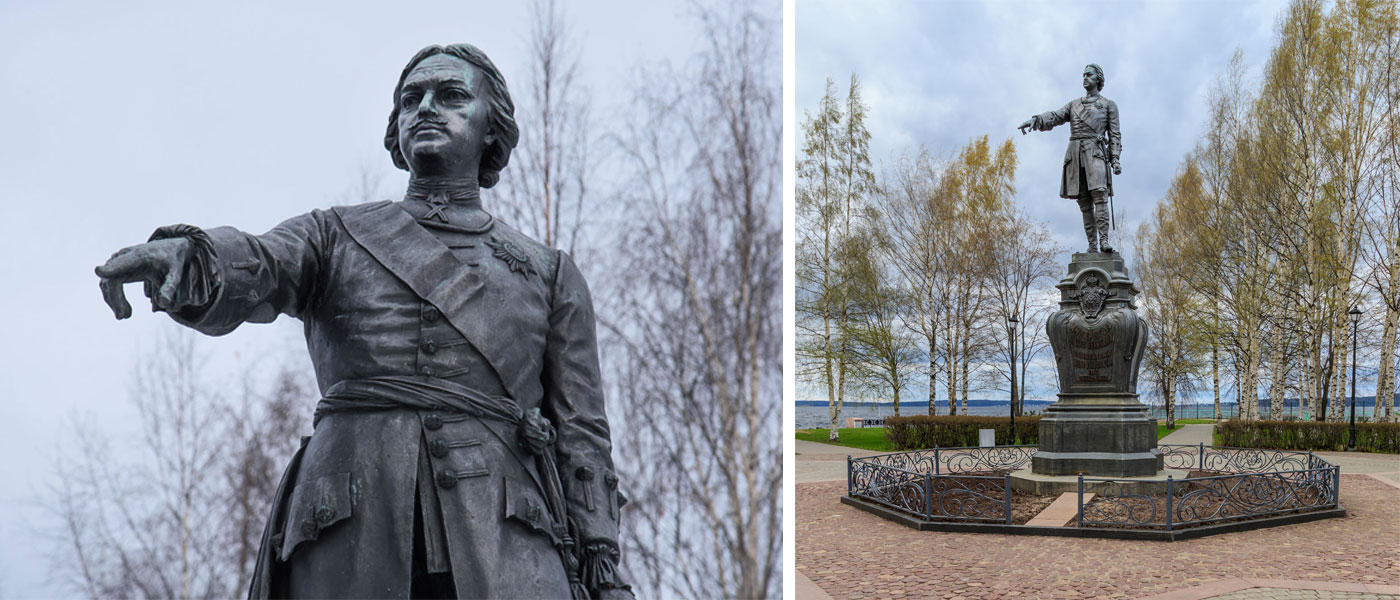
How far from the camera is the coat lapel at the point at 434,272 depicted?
2.45 meters

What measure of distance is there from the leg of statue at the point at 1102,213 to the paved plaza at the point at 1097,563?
425 centimetres

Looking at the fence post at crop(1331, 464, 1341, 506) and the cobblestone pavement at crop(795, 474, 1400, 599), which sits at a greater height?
the fence post at crop(1331, 464, 1341, 506)

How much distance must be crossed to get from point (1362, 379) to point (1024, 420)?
9.13 metres

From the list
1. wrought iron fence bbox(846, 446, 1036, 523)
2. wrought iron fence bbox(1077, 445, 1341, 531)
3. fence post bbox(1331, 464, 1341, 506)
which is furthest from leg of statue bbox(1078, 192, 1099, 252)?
fence post bbox(1331, 464, 1341, 506)

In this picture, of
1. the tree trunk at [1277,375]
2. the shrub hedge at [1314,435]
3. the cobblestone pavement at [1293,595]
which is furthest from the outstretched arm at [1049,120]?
the tree trunk at [1277,375]

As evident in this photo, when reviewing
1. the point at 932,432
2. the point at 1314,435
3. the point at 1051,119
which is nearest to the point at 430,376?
the point at 1051,119

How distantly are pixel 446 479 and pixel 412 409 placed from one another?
209 millimetres

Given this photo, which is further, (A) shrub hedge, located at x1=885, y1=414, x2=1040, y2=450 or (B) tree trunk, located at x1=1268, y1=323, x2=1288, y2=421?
(B) tree trunk, located at x1=1268, y1=323, x2=1288, y2=421

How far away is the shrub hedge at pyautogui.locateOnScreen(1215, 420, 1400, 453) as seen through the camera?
65.3 ft

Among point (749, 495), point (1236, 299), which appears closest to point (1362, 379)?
point (1236, 299)

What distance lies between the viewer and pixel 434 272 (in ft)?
8.16

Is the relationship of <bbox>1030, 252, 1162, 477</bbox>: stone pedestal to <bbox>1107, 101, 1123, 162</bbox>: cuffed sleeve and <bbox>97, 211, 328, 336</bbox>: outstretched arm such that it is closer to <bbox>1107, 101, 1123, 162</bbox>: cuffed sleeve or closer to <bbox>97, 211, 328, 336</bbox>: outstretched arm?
<bbox>1107, 101, 1123, 162</bbox>: cuffed sleeve

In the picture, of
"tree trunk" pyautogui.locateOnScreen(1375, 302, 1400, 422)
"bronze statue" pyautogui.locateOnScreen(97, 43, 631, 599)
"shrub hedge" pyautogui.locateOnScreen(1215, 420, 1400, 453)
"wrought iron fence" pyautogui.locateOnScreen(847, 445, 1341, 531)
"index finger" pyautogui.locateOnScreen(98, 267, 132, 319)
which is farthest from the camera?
"tree trunk" pyautogui.locateOnScreen(1375, 302, 1400, 422)

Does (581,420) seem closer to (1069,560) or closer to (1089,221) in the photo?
(1069,560)
